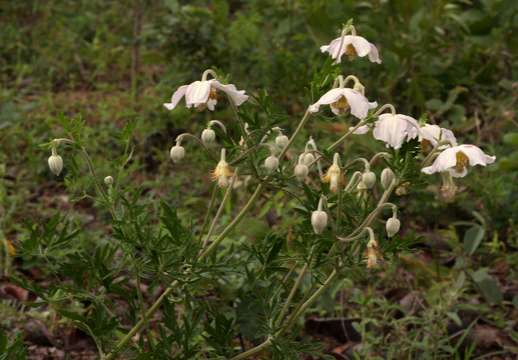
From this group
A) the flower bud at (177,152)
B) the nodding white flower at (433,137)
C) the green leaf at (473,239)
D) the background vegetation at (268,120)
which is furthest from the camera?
the green leaf at (473,239)

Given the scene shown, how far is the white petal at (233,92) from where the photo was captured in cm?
180

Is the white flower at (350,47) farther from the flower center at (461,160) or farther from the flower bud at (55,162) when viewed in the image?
the flower bud at (55,162)

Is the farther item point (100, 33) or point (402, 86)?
point (100, 33)

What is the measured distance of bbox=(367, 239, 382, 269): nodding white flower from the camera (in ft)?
5.77

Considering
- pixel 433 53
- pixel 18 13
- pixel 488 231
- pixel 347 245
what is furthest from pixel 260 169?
pixel 18 13

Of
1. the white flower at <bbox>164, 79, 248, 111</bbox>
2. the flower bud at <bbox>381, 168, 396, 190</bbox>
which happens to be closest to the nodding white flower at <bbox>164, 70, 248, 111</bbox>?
the white flower at <bbox>164, 79, 248, 111</bbox>

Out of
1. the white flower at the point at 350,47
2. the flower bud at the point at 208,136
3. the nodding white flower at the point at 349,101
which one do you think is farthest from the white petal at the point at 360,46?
the flower bud at the point at 208,136

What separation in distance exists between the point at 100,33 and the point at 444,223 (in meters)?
3.03

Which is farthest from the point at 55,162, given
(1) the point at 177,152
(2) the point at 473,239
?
(2) the point at 473,239

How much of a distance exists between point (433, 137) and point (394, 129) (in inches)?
6.2

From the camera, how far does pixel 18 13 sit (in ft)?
19.0

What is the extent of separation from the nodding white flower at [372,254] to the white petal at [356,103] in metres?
0.28

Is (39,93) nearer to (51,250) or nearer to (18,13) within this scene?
(18,13)

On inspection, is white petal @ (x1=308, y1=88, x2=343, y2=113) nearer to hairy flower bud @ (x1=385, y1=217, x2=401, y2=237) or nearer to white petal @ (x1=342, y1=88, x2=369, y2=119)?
white petal @ (x1=342, y1=88, x2=369, y2=119)
